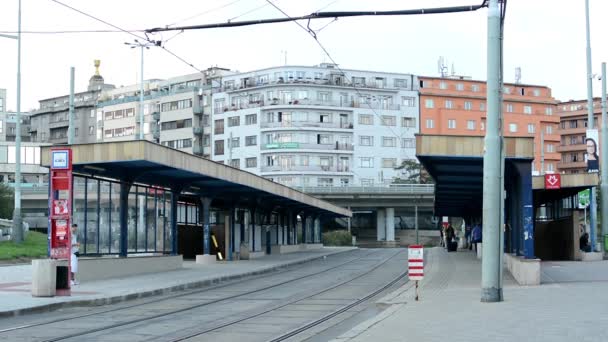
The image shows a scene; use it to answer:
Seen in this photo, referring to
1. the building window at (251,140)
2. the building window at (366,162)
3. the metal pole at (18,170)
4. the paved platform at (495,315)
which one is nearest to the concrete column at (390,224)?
the building window at (366,162)

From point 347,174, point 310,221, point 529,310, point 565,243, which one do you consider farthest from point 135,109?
point 529,310

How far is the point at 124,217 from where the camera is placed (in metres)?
28.6

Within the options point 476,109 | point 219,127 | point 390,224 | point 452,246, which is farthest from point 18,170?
point 476,109

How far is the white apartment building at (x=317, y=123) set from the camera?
102312 mm

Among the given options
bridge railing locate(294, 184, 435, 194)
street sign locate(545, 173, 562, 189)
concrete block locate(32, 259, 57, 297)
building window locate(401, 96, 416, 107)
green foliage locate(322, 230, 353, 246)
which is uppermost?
building window locate(401, 96, 416, 107)

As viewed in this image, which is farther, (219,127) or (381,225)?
(219,127)

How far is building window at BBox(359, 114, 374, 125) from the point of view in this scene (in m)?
105

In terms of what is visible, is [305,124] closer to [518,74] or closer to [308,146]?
[308,146]

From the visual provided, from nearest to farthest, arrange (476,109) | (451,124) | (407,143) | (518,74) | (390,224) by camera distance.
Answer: (390,224)
(407,143)
(451,124)
(476,109)
(518,74)

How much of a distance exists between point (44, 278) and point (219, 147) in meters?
88.4

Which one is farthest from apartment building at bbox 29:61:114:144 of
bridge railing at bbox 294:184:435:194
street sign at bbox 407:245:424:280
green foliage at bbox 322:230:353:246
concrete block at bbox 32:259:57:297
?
street sign at bbox 407:245:424:280

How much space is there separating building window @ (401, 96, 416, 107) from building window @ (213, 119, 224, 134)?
24.0 m

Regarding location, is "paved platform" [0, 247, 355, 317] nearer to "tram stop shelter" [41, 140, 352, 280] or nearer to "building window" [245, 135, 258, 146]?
"tram stop shelter" [41, 140, 352, 280]

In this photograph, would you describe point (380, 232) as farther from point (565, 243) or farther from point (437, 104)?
point (565, 243)
